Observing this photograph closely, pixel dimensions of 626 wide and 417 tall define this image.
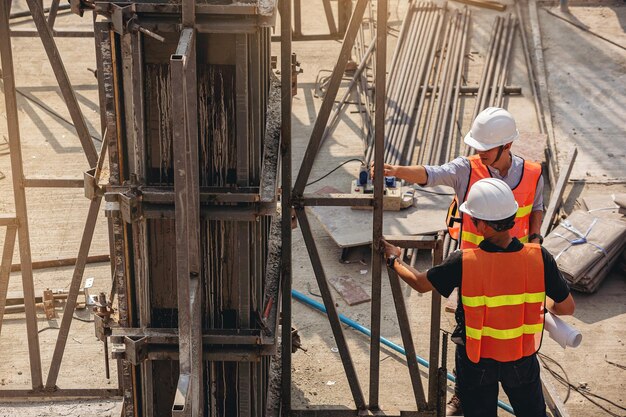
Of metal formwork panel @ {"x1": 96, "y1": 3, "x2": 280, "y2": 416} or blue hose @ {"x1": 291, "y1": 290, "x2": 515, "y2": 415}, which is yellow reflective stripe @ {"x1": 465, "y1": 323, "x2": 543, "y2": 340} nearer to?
metal formwork panel @ {"x1": 96, "y1": 3, "x2": 280, "y2": 416}

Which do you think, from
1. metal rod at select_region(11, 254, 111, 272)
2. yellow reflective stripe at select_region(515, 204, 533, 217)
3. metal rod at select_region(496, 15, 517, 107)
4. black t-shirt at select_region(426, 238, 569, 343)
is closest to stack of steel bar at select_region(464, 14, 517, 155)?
metal rod at select_region(496, 15, 517, 107)

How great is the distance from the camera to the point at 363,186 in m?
9.23

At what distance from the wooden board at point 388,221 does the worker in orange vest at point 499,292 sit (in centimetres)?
321

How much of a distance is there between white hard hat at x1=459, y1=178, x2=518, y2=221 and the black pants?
908 mm

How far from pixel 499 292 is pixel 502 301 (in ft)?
0.20

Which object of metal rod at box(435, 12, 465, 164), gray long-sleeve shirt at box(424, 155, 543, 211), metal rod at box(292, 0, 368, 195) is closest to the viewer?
metal rod at box(292, 0, 368, 195)

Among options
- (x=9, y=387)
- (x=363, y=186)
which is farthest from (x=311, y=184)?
(x=9, y=387)

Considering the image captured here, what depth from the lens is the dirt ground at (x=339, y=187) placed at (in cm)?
703

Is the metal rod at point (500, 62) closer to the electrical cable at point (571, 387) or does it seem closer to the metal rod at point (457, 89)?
the metal rod at point (457, 89)

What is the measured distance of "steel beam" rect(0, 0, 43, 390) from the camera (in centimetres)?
548

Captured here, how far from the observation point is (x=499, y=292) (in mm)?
5016

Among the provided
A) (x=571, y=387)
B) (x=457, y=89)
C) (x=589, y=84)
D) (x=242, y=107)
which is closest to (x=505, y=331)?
(x=242, y=107)

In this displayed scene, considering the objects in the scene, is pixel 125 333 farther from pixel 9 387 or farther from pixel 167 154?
pixel 9 387

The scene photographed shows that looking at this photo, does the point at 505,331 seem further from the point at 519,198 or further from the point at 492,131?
the point at 492,131
